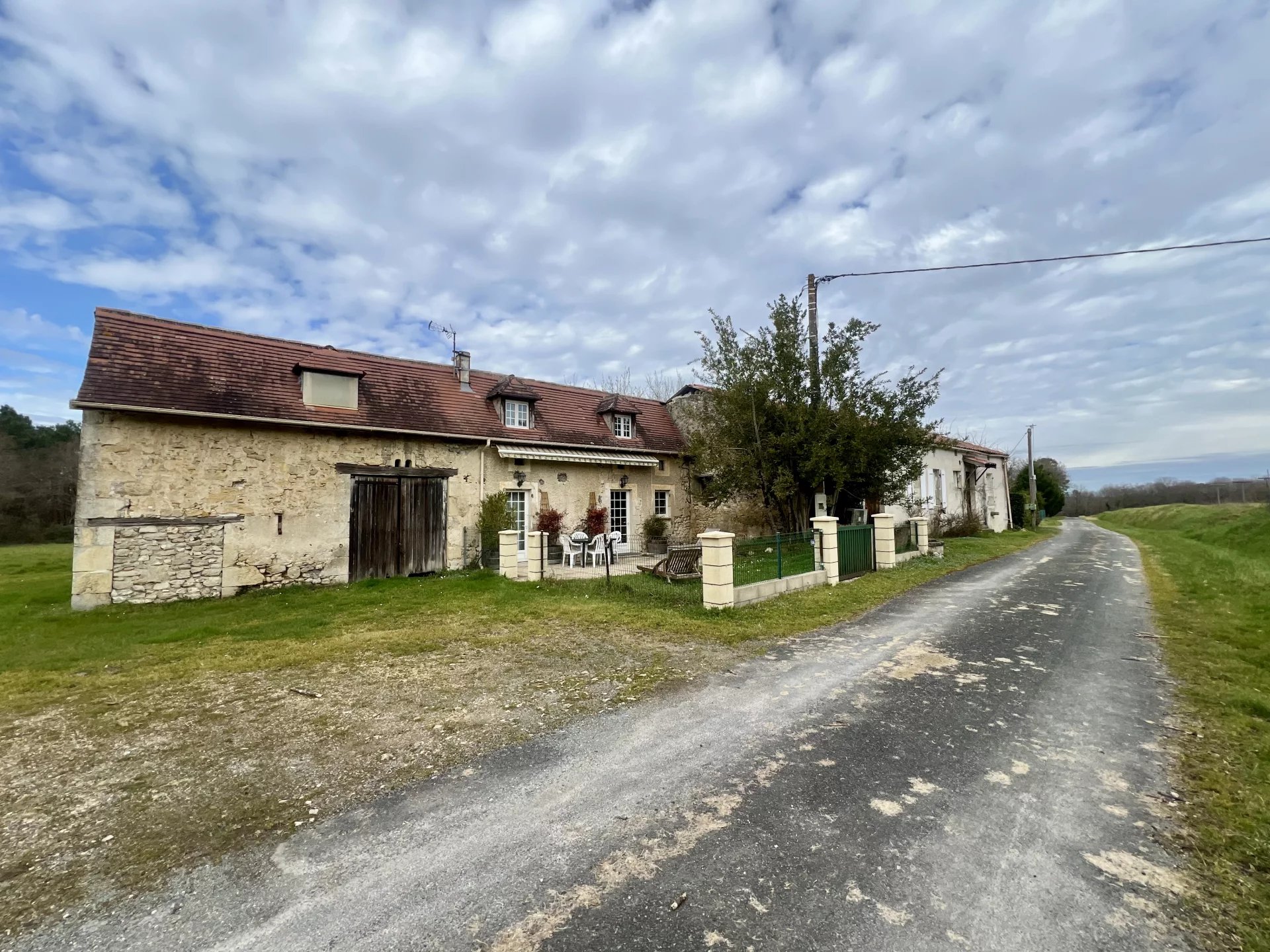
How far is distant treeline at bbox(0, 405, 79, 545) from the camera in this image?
106 feet

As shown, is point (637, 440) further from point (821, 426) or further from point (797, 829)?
point (797, 829)

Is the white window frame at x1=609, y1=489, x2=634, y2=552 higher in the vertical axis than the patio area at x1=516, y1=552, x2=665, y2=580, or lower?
higher

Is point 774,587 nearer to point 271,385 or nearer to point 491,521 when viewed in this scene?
point 491,521

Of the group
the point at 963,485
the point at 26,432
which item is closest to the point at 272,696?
the point at 963,485

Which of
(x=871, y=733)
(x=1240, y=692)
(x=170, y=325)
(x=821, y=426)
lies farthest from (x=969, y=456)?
(x=170, y=325)

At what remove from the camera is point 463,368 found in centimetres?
1694

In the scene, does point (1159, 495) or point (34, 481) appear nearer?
point (34, 481)

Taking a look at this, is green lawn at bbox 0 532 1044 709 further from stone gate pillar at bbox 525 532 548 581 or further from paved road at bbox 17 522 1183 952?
paved road at bbox 17 522 1183 952

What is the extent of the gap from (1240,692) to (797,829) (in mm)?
4978

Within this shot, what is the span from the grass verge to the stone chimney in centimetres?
785

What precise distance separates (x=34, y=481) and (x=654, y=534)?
137ft

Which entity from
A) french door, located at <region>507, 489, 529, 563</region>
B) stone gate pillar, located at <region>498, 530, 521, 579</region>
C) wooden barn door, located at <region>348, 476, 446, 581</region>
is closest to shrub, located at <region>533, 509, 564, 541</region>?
french door, located at <region>507, 489, 529, 563</region>

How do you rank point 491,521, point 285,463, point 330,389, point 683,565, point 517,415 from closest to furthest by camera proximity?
point 683,565 < point 285,463 < point 330,389 < point 491,521 < point 517,415

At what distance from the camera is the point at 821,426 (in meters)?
14.1
